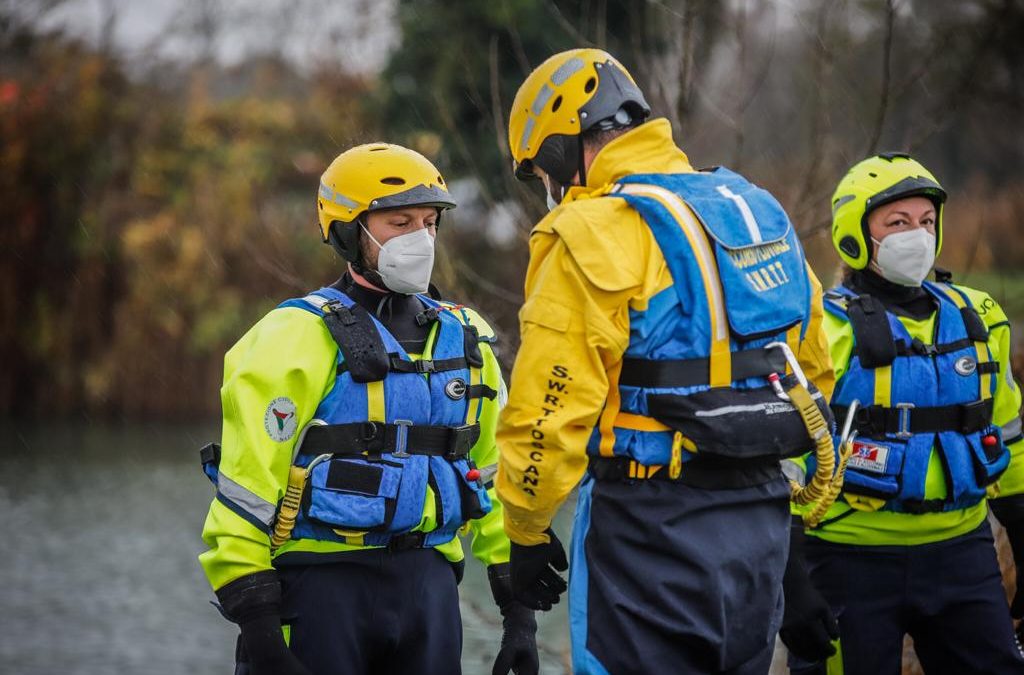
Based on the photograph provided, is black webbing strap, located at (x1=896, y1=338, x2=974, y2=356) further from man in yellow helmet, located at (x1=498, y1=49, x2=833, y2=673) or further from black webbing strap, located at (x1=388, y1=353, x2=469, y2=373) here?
black webbing strap, located at (x1=388, y1=353, x2=469, y2=373)

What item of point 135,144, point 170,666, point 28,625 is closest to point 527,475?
point 170,666

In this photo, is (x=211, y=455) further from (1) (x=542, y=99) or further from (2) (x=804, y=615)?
(2) (x=804, y=615)

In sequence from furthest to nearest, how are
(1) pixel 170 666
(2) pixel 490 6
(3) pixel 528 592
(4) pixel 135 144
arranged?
1. (4) pixel 135 144
2. (2) pixel 490 6
3. (1) pixel 170 666
4. (3) pixel 528 592

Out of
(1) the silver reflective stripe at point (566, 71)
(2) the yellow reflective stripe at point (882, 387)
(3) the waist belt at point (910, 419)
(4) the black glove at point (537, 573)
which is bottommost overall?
(4) the black glove at point (537, 573)

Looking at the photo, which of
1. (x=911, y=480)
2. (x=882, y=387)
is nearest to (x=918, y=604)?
(x=911, y=480)

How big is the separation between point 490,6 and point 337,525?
29.5 feet

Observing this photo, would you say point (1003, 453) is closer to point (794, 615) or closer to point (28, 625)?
point (794, 615)

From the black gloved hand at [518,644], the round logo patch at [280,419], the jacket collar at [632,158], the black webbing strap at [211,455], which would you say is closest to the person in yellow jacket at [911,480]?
the black gloved hand at [518,644]

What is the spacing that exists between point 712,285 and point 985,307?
82.3 inches

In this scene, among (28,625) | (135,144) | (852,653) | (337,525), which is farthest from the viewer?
(135,144)

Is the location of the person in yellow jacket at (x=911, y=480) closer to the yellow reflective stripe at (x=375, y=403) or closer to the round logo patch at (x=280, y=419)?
the yellow reflective stripe at (x=375, y=403)

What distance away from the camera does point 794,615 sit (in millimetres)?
3639

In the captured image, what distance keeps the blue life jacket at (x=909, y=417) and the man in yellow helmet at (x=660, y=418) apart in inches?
48.2

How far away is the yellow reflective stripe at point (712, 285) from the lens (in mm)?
3078
